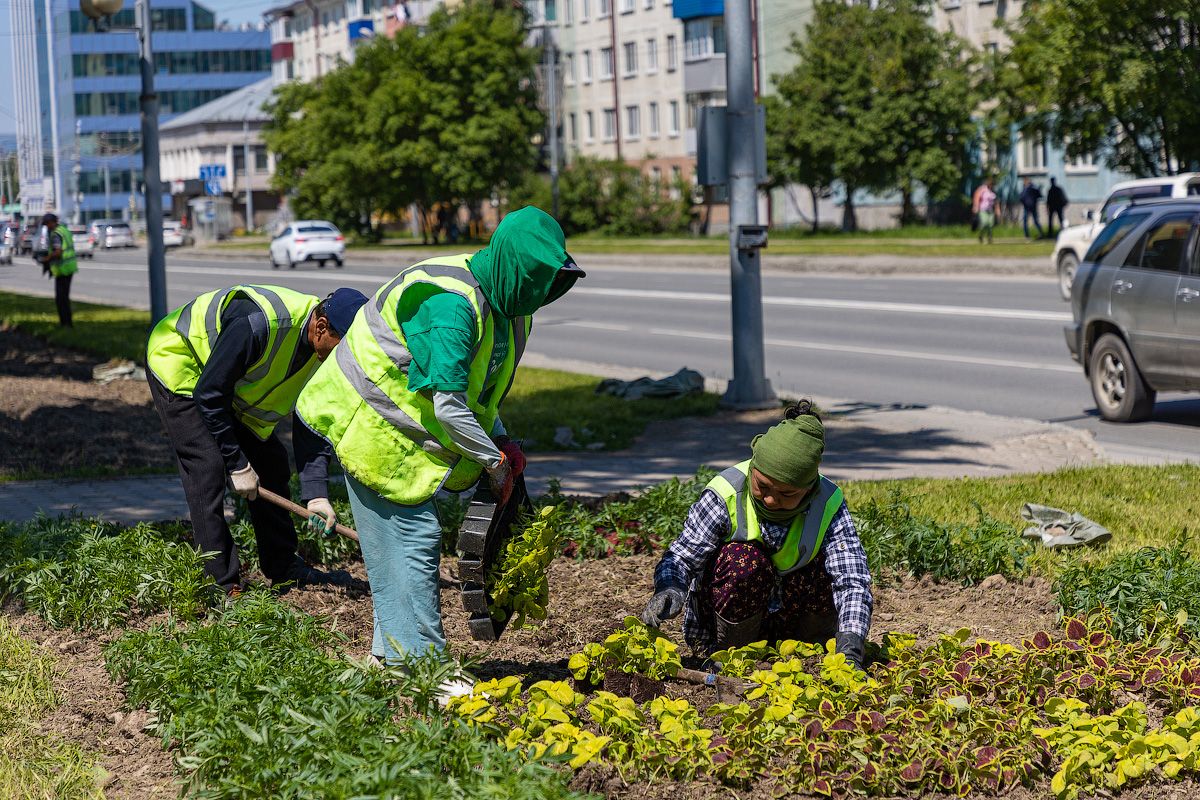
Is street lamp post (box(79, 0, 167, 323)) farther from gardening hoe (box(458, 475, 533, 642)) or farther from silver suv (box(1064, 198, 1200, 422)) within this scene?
gardening hoe (box(458, 475, 533, 642))

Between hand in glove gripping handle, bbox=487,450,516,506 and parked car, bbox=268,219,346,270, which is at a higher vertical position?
parked car, bbox=268,219,346,270

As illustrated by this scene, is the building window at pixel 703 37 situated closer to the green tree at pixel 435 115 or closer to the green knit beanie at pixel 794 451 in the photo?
the green tree at pixel 435 115

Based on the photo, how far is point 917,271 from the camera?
1241 inches

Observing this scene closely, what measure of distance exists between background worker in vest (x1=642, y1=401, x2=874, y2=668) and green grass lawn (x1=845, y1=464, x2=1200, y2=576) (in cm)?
178

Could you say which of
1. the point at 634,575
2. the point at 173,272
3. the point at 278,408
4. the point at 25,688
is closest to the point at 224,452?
the point at 278,408

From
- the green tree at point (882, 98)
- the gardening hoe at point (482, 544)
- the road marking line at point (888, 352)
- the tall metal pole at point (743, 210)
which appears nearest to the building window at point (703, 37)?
the green tree at point (882, 98)

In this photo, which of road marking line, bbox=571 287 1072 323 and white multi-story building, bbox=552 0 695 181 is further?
white multi-story building, bbox=552 0 695 181

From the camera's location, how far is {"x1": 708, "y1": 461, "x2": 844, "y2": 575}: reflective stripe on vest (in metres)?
5.01

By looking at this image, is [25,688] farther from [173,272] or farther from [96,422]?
[173,272]

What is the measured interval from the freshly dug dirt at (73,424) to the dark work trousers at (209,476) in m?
3.96

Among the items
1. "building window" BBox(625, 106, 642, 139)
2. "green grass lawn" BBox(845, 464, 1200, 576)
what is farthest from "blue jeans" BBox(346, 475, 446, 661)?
"building window" BBox(625, 106, 642, 139)

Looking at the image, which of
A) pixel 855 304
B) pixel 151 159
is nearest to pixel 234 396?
pixel 151 159

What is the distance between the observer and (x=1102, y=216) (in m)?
26.4

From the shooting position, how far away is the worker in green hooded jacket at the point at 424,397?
4.34 meters
